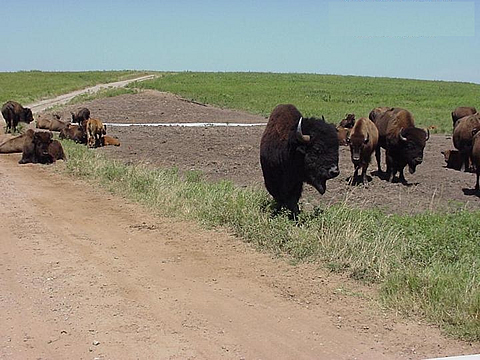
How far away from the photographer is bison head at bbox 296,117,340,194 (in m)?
10.0

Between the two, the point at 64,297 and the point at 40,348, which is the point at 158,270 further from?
the point at 40,348

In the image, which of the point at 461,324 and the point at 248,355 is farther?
the point at 461,324

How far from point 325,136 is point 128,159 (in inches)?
368

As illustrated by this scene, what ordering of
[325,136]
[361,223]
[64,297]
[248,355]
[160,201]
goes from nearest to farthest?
[248,355], [64,297], [361,223], [325,136], [160,201]

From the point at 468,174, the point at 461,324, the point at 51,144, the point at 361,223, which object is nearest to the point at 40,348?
the point at 461,324

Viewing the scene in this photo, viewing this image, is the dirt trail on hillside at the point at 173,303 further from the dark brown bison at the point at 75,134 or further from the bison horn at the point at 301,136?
the dark brown bison at the point at 75,134

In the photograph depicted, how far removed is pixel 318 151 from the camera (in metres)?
10.0

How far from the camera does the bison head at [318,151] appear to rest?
1000 centimetres

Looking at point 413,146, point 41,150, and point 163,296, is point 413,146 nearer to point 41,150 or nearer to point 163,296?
point 41,150

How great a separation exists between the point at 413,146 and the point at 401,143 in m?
0.34

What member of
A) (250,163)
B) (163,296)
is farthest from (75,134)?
(163,296)

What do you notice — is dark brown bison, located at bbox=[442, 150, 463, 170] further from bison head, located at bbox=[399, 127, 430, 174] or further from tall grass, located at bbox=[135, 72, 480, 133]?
tall grass, located at bbox=[135, 72, 480, 133]

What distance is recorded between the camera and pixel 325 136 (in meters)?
10.1

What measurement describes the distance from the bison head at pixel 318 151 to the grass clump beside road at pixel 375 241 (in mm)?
590
